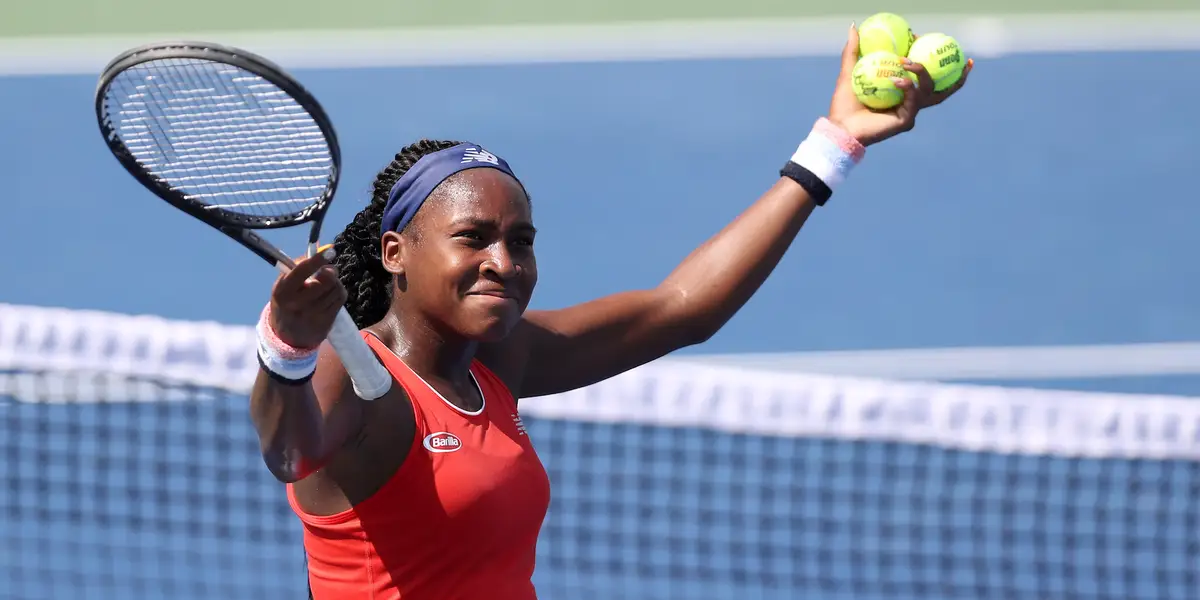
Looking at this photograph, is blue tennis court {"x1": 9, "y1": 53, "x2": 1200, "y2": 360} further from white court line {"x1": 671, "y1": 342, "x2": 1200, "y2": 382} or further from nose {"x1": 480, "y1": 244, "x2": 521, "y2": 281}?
nose {"x1": 480, "y1": 244, "x2": 521, "y2": 281}

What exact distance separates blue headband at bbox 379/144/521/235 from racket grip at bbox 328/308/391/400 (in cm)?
47

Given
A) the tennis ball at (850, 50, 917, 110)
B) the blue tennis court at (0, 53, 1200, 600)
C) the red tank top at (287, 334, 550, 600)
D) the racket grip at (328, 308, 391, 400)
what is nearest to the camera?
the racket grip at (328, 308, 391, 400)

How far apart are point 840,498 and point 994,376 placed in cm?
247

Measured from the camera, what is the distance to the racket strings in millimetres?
3510

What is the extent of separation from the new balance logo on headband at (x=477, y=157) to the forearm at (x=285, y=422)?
82cm

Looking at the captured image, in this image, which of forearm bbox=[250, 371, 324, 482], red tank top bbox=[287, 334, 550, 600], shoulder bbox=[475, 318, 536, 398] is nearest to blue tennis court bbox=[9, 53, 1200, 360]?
shoulder bbox=[475, 318, 536, 398]

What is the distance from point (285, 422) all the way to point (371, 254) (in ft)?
3.40

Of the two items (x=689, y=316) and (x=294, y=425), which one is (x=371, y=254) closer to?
(x=689, y=316)

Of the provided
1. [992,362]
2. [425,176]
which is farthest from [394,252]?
[992,362]

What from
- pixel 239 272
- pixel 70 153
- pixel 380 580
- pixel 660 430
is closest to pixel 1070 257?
pixel 660 430

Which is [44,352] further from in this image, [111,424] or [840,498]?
[840,498]

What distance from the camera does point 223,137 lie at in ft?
12.0

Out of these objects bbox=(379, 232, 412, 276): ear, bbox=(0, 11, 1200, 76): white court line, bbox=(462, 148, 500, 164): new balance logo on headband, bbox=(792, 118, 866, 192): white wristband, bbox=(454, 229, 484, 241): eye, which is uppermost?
bbox=(0, 11, 1200, 76): white court line

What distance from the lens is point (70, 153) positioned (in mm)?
11547
